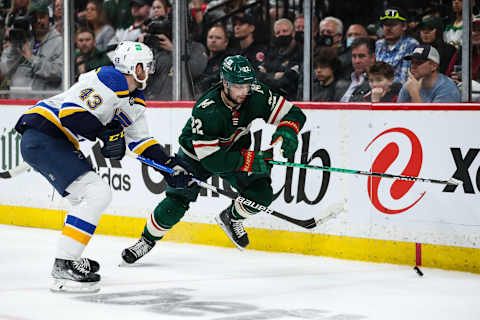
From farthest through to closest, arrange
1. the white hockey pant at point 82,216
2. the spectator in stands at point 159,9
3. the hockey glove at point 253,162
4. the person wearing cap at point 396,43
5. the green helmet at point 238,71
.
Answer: the spectator in stands at point 159,9, the person wearing cap at point 396,43, the hockey glove at point 253,162, the green helmet at point 238,71, the white hockey pant at point 82,216

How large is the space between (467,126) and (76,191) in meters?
2.18

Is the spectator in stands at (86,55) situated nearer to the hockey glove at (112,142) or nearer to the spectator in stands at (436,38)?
the spectator in stands at (436,38)

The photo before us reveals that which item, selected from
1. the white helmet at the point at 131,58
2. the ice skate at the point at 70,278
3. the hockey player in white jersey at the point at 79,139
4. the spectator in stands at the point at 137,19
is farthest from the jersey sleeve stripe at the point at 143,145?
the spectator in stands at the point at 137,19

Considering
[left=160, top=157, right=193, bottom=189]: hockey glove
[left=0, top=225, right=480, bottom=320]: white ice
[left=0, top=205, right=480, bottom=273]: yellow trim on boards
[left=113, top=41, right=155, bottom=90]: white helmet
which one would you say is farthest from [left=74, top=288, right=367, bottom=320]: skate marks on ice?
[left=0, top=205, right=480, bottom=273]: yellow trim on boards

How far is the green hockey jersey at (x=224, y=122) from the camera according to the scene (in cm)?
466

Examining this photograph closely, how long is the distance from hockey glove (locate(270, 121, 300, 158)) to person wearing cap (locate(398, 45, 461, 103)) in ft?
3.43

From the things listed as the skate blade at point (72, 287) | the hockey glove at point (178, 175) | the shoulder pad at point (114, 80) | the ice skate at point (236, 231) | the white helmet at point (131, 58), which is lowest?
the skate blade at point (72, 287)

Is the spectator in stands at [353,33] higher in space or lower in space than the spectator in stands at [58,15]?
lower

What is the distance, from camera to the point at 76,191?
14.1ft

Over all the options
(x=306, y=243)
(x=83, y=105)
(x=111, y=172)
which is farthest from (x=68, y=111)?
(x=111, y=172)

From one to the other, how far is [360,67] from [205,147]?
173 centimetres

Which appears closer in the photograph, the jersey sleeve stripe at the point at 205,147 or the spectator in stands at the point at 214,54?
the jersey sleeve stripe at the point at 205,147

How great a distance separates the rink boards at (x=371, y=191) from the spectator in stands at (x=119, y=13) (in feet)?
4.12

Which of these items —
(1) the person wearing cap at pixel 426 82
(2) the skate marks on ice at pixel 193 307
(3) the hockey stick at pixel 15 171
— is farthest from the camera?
(3) the hockey stick at pixel 15 171
